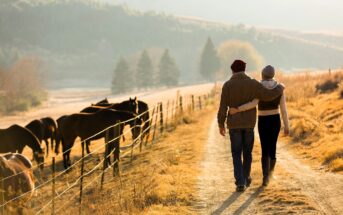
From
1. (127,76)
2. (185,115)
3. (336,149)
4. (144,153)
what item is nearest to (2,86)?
(127,76)

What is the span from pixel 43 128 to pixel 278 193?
15962mm

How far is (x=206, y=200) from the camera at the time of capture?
377 inches

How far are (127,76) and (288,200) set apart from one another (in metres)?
97.7

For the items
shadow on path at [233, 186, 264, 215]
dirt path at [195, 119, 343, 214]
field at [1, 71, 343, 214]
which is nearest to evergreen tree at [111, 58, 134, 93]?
field at [1, 71, 343, 214]

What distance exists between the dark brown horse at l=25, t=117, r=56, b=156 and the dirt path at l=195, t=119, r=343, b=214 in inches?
475

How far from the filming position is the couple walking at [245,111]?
960 cm

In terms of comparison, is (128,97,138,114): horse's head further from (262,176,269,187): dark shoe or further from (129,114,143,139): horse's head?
(262,176,269,187): dark shoe

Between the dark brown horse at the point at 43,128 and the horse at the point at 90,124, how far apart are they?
111 inches

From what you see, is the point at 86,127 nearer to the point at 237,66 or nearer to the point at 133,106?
the point at 133,106

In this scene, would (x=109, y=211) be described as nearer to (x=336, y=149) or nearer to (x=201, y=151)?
(x=336, y=149)

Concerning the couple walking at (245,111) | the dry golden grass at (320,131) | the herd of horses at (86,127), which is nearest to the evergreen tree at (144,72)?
the dry golden grass at (320,131)

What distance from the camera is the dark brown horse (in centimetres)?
2303

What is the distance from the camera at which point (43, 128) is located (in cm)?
2339

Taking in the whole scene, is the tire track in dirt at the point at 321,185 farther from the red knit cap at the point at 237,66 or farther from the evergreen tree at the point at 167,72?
the evergreen tree at the point at 167,72
